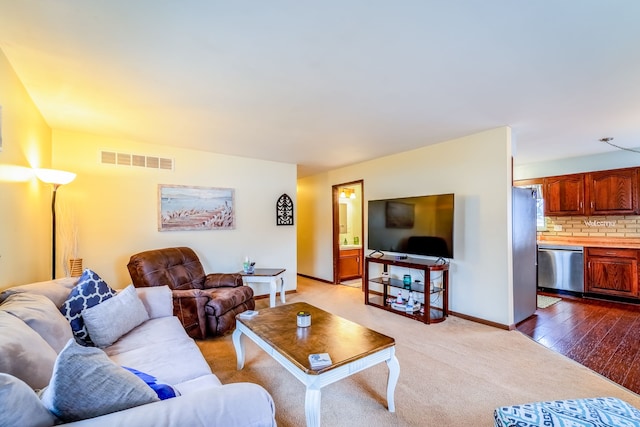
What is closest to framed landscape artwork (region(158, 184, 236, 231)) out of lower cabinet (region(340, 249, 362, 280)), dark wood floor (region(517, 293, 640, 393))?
lower cabinet (region(340, 249, 362, 280))

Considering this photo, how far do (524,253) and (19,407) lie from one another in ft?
14.4

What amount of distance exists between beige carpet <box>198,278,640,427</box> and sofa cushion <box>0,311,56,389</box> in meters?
1.27

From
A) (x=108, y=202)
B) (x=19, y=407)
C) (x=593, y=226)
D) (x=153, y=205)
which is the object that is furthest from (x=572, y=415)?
(x=593, y=226)

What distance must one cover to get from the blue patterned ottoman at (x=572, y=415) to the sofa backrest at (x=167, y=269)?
319 centimetres

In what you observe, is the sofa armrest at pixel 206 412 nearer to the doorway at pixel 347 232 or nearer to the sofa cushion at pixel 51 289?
the sofa cushion at pixel 51 289

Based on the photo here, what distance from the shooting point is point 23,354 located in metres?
1.12

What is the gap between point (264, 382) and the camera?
224cm

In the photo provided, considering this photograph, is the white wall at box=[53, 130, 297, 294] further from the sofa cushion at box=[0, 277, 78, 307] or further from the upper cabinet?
the upper cabinet

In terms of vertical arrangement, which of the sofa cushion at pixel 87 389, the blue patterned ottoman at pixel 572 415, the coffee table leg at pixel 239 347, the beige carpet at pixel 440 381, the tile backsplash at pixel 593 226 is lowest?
the beige carpet at pixel 440 381

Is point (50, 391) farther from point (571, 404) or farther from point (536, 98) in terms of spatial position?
point (536, 98)

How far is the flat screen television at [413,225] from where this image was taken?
12.0ft

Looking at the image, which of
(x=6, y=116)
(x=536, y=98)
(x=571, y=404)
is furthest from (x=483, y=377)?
(x=6, y=116)

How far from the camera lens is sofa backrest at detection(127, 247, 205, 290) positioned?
3.10 meters

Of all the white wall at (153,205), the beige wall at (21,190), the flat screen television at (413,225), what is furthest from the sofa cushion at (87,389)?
the flat screen television at (413,225)
